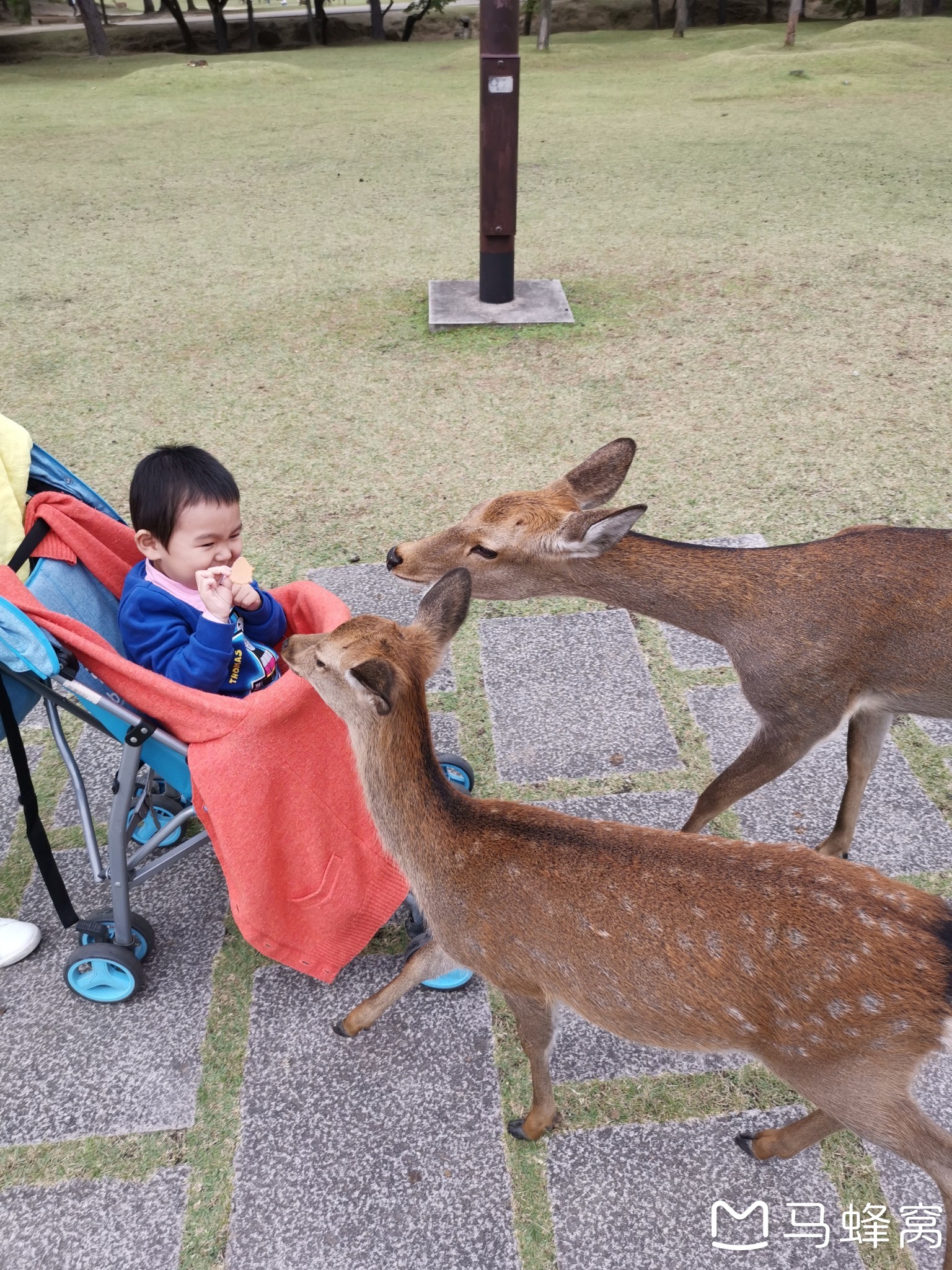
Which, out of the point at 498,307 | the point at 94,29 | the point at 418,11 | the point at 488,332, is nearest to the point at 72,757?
the point at 488,332

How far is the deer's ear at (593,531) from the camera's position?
2771mm

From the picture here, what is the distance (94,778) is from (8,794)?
11.1 inches

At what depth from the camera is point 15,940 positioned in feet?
9.10

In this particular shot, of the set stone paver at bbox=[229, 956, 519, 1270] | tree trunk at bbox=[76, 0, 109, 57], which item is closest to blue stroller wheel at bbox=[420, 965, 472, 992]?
stone paver at bbox=[229, 956, 519, 1270]

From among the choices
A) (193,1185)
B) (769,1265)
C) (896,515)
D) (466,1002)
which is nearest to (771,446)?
(896,515)

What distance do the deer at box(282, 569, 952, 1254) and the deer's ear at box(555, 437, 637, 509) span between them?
93 cm

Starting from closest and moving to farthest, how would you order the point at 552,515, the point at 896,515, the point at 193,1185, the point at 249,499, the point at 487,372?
the point at 193,1185 < the point at 552,515 < the point at 896,515 < the point at 249,499 < the point at 487,372

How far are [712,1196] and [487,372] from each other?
4960mm

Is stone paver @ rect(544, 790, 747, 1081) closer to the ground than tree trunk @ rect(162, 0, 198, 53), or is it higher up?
closer to the ground

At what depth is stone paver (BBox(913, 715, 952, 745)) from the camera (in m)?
3.42

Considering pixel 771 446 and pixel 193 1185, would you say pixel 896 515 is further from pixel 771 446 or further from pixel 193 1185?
pixel 193 1185

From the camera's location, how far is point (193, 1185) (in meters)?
2.25

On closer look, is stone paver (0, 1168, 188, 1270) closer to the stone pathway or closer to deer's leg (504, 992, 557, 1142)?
the stone pathway

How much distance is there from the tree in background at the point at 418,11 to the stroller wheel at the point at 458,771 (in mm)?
30957
